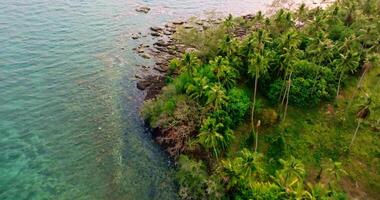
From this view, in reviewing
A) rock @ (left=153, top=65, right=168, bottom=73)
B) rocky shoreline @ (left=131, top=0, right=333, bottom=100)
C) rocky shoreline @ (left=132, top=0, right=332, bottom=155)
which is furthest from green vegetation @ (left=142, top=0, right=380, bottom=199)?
rock @ (left=153, top=65, right=168, bottom=73)

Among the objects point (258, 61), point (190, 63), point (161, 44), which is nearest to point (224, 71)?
point (190, 63)

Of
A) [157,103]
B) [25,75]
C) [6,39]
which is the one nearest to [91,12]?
[6,39]

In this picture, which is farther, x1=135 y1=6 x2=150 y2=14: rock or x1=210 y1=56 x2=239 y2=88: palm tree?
x1=135 y1=6 x2=150 y2=14: rock

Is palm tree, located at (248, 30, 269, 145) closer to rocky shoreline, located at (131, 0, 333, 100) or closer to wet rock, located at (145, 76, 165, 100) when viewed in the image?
wet rock, located at (145, 76, 165, 100)

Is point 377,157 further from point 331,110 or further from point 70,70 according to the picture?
point 70,70

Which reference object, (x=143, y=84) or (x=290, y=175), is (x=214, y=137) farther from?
(x=143, y=84)

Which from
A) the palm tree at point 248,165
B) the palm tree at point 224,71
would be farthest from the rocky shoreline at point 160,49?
the palm tree at point 248,165

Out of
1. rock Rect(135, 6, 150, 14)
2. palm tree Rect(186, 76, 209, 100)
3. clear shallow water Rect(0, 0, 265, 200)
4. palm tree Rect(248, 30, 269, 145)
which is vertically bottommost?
clear shallow water Rect(0, 0, 265, 200)
